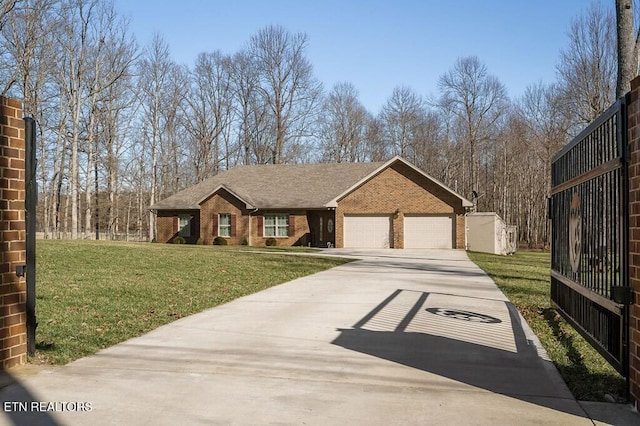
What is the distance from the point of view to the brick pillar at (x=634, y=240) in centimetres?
452

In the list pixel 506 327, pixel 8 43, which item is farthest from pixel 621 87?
pixel 8 43

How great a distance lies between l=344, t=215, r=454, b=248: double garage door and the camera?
32844 millimetres

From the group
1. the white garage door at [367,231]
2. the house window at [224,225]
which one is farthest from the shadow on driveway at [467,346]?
the house window at [224,225]

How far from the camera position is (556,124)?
49062 mm

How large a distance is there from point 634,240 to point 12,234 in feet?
18.8

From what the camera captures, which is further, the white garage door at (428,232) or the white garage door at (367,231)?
the white garage door at (367,231)

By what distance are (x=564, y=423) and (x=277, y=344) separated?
359 centimetres

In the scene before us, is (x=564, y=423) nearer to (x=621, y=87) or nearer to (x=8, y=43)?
(x=621, y=87)

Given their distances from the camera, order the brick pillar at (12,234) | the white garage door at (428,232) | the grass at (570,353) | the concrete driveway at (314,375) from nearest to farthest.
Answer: the concrete driveway at (314,375), the grass at (570,353), the brick pillar at (12,234), the white garage door at (428,232)

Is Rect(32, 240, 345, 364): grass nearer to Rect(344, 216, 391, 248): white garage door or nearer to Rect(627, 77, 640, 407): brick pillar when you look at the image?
Rect(627, 77, 640, 407): brick pillar

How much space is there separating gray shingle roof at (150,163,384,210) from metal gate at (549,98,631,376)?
2690cm

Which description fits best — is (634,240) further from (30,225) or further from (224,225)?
(224,225)

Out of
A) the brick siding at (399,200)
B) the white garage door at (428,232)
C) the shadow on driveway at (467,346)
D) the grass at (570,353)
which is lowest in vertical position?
the grass at (570,353)

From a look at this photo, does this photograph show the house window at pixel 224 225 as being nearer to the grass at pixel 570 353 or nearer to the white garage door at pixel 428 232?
the white garage door at pixel 428 232
